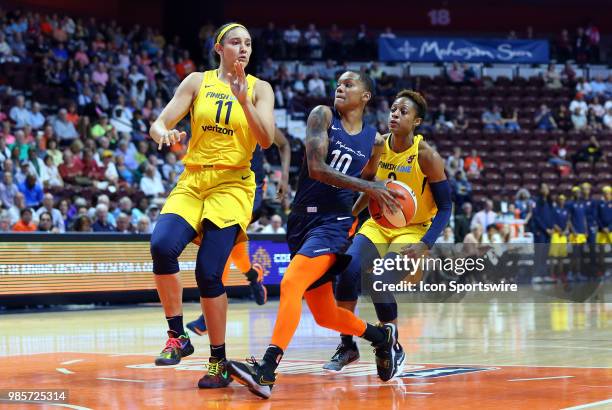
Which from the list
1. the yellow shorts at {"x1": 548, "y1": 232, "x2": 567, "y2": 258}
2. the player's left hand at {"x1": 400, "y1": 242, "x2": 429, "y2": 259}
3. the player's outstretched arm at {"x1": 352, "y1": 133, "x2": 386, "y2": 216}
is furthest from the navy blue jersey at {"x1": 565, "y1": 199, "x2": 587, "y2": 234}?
the player's outstretched arm at {"x1": 352, "y1": 133, "x2": 386, "y2": 216}

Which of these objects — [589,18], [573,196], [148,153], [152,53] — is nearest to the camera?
[148,153]

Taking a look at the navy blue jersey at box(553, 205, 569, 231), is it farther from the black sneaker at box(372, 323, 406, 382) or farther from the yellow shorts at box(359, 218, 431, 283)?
the black sneaker at box(372, 323, 406, 382)

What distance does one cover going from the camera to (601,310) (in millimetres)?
17000

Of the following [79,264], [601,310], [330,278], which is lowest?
[601,310]

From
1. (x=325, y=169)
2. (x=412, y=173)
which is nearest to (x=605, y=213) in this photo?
(x=412, y=173)

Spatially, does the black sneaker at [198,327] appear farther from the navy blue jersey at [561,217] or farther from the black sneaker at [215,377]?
the navy blue jersey at [561,217]

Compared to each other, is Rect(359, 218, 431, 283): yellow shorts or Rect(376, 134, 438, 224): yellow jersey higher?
Rect(376, 134, 438, 224): yellow jersey

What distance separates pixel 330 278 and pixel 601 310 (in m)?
10.8

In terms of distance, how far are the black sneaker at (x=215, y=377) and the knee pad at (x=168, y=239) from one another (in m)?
0.71

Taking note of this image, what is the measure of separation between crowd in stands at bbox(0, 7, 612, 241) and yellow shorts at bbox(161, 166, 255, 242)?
9798 millimetres

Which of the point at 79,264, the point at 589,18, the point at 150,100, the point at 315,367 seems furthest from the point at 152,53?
the point at 315,367

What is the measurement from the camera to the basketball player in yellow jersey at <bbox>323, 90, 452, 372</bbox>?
8.39 metres

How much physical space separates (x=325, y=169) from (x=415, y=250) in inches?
55.3

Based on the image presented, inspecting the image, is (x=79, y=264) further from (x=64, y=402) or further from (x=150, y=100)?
(x=64, y=402)
